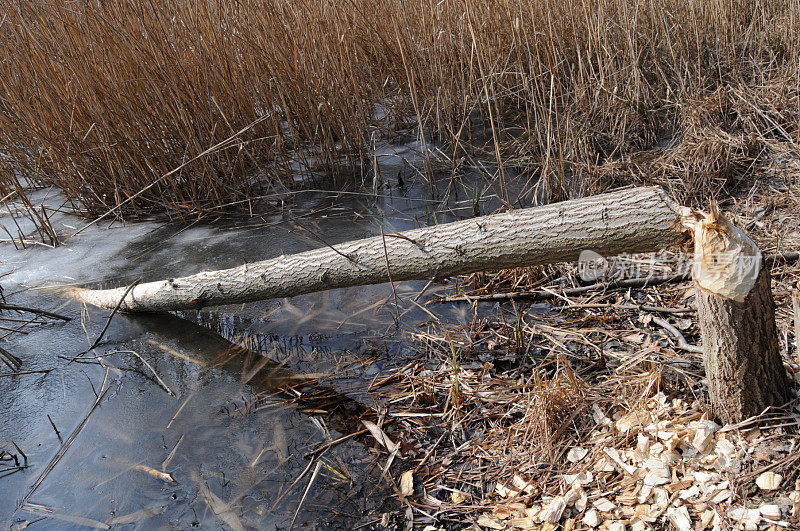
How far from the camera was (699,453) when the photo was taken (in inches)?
56.1

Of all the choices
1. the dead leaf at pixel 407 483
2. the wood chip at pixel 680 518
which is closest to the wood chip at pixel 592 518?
the wood chip at pixel 680 518

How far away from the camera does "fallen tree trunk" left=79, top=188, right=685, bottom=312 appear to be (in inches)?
68.2

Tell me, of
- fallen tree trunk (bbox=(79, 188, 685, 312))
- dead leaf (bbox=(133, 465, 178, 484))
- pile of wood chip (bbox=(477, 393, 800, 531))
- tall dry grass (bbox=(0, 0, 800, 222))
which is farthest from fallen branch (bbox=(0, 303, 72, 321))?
pile of wood chip (bbox=(477, 393, 800, 531))

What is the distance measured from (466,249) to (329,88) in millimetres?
2241

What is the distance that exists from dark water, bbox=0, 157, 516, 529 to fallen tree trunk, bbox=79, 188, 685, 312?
0.23 metres

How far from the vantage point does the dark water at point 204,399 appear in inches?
69.7

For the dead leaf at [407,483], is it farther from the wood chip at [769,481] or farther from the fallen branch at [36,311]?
the fallen branch at [36,311]

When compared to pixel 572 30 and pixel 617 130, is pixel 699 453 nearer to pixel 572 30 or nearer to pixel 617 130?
pixel 617 130

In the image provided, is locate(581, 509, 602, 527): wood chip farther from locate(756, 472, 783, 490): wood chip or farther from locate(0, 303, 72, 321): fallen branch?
locate(0, 303, 72, 321): fallen branch

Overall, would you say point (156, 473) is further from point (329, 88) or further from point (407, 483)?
point (329, 88)

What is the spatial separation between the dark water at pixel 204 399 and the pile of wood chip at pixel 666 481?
50cm

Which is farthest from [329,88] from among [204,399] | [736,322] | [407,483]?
[736,322]

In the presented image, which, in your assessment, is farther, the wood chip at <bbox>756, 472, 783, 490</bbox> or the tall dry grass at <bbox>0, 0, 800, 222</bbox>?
the tall dry grass at <bbox>0, 0, 800, 222</bbox>

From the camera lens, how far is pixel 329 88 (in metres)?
3.76
